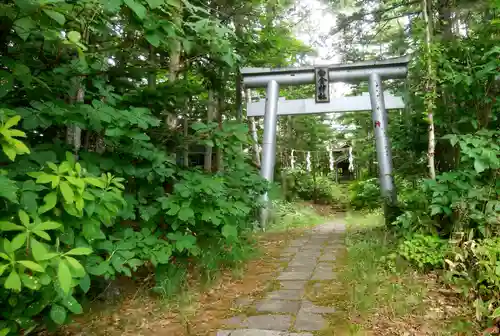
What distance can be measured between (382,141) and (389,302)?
4726 mm

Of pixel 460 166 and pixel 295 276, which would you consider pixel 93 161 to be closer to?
pixel 295 276

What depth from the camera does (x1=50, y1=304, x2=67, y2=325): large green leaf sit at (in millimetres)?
1864

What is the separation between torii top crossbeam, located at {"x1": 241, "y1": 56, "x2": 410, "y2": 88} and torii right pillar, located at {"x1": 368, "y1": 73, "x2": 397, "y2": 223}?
0.19 metres

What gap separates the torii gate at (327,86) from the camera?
7312 mm

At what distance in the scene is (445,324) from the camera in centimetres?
285

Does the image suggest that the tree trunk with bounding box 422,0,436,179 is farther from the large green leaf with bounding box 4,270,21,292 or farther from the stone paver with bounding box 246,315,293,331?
the large green leaf with bounding box 4,270,21,292

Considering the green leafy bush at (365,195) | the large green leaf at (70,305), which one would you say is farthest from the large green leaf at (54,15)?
the green leafy bush at (365,195)

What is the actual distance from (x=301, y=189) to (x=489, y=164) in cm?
1216

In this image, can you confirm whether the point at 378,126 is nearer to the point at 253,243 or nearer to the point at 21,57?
the point at 253,243

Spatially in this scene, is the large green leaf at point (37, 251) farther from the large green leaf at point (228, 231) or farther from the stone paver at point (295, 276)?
the stone paver at point (295, 276)

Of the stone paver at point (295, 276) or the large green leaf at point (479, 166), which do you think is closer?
the large green leaf at point (479, 166)

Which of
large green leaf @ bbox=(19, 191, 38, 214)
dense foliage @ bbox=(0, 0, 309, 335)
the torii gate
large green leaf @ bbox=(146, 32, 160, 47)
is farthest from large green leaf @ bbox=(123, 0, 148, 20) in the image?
the torii gate

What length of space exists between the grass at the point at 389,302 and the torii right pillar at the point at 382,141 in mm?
2587

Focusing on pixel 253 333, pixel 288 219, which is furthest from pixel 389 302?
pixel 288 219
